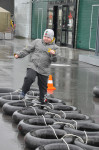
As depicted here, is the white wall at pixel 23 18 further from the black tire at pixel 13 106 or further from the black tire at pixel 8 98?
the black tire at pixel 13 106

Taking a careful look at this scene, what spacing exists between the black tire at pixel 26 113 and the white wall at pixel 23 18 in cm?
3193

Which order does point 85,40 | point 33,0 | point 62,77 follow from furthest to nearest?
point 33,0 < point 85,40 < point 62,77

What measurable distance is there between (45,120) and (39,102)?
173 cm

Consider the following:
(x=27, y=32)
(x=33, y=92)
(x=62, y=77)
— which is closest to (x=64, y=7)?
(x=27, y=32)

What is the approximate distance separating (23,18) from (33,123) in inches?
1394

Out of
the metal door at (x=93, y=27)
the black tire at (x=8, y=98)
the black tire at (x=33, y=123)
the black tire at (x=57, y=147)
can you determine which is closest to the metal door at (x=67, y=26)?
the metal door at (x=93, y=27)

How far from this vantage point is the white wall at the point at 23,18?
3888 centimetres

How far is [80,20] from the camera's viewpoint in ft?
88.0

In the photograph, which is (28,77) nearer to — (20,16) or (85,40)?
(85,40)

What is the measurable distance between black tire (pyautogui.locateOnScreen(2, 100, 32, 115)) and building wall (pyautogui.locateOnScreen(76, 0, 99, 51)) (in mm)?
17538

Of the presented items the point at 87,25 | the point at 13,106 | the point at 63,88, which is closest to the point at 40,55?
the point at 13,106

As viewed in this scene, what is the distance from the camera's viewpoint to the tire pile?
202 inches

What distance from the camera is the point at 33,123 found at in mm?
6184

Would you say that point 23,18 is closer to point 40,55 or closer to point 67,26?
point 67,26
